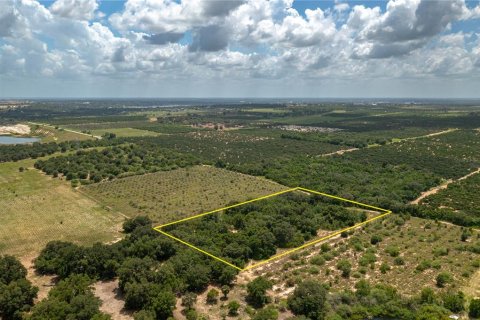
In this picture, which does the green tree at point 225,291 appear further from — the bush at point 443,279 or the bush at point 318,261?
the bush at point 443,279

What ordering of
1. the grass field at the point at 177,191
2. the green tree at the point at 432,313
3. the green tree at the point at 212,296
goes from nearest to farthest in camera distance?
the green tree at the point at 432,313, the green tree at the point at 212,296, the grass field at the point at 177,191

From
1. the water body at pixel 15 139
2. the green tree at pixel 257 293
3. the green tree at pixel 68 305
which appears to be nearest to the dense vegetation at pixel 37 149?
the water body at pixel 15 139

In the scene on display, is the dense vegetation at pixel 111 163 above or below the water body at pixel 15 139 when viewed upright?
above

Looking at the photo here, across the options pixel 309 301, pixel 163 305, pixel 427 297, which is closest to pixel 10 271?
pixel 163 305

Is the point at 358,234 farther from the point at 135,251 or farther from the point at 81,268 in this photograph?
the point at 81,268

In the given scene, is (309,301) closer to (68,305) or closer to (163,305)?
(163,305)

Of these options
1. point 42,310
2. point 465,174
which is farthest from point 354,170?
point 42,310

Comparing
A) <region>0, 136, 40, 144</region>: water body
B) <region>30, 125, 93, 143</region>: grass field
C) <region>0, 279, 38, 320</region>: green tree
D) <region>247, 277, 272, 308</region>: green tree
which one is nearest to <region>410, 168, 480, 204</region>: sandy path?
<region>247, 277, 272, 308</region>: green tree
